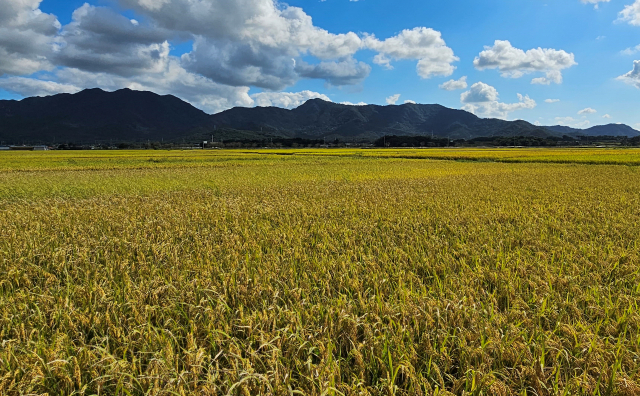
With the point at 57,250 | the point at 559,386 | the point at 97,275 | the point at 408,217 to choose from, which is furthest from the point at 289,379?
the point at 408,217

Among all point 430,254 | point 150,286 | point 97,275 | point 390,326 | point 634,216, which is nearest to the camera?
point 390,326

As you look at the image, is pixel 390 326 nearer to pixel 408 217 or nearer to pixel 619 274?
pixel 619 274

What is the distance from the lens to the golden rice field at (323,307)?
6.92 feet

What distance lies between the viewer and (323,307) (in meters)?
2.97

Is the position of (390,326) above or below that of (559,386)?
above

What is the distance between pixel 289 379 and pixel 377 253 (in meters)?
3.03

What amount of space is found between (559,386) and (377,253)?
9.32ft

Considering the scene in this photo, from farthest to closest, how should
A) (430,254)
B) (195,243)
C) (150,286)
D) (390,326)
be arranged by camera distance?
1. (195,243)
2. (430,254)
3. (150,286)
4. (390,326)

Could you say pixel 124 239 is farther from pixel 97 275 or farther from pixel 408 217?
pixel 408 217

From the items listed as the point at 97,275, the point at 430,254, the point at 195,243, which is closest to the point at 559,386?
the point at 430,254

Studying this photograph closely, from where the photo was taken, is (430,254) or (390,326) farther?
(430,254)

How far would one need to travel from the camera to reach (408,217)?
7.49m

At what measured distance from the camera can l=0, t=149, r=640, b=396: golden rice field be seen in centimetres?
211

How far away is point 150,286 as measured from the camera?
352 centimetres
